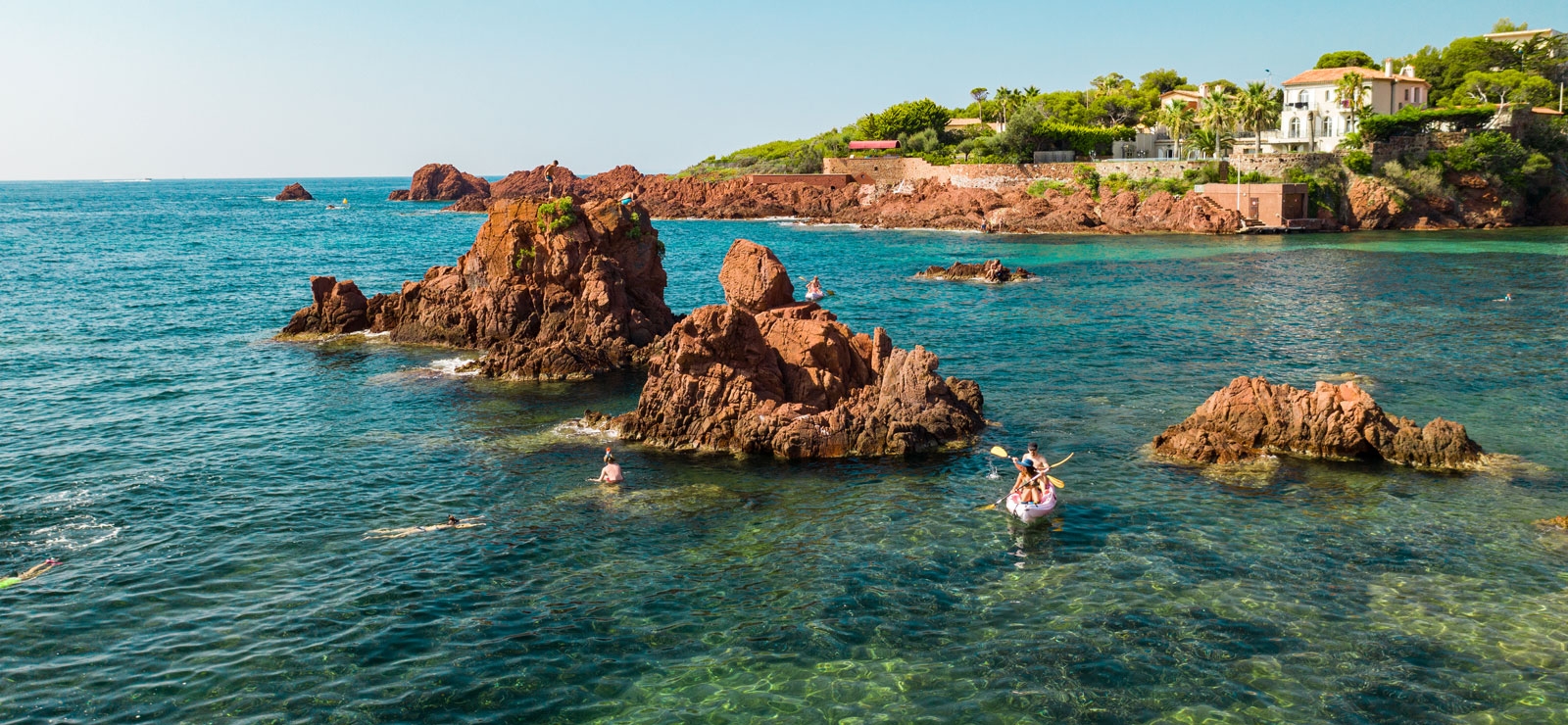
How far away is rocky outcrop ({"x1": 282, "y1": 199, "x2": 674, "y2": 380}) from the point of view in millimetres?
46844

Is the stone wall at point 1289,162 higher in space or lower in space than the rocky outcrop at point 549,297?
higher

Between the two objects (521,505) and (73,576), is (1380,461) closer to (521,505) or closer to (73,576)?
(521,505)

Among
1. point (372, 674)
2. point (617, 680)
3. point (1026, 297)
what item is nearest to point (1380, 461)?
point (617, 680)

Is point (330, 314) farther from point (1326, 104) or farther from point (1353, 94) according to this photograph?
point (1326, 104)

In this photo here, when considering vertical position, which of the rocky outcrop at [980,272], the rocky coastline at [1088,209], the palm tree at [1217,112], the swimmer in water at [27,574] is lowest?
the swimmer in water at [27,574]

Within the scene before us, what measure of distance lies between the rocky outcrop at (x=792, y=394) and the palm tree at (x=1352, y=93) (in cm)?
10108

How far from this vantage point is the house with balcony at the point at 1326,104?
4702 inches

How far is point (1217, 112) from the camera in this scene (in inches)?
4380

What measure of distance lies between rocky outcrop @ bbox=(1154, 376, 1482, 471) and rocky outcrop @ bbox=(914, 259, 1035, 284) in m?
44.4

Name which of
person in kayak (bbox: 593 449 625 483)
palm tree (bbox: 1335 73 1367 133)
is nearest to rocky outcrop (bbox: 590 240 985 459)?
person in kayak (bbox: 593 449 625 483)

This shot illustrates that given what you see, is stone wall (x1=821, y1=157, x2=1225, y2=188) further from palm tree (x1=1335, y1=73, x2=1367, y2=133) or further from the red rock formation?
the red rock formation

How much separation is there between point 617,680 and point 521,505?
1079 centimetres

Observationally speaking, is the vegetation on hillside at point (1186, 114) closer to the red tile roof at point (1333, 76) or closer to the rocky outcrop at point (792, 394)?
the red tile roof at point (1333, 76)

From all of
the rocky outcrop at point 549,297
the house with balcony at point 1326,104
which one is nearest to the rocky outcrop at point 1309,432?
the rocky outcrop at point 549,297
